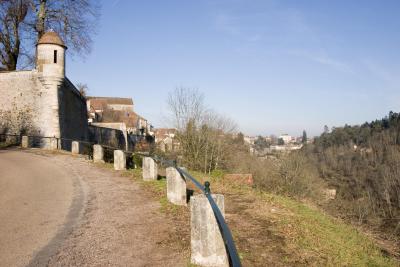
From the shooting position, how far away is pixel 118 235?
17.7ft

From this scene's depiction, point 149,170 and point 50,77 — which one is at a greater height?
point 50,77

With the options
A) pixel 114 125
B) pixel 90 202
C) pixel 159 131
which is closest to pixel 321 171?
pixel 114 125

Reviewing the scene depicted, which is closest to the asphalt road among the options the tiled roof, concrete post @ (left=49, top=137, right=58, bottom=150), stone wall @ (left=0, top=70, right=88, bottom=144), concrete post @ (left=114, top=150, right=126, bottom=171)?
concrete post @ (left=114, top=150, right=126, bottom=171)

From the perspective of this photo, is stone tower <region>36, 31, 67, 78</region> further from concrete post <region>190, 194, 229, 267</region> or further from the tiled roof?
the tiled roof

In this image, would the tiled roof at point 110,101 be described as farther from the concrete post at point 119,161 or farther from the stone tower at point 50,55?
the concrete post at point 119,161

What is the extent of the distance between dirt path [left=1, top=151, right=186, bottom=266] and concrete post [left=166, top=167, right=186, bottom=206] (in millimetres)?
375

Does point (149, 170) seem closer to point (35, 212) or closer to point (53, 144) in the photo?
point (35, 212)

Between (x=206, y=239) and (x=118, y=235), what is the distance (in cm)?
183

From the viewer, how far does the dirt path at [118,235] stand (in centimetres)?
442

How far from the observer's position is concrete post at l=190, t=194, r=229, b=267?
13.5 feet

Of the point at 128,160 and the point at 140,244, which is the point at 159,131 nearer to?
the point at 128,160

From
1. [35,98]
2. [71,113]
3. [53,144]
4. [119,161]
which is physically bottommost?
[119,161]

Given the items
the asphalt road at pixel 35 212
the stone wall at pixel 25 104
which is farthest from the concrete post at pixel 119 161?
the stone wall at pixel 25 104

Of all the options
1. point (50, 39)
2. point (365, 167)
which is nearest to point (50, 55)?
point (50, 39)
